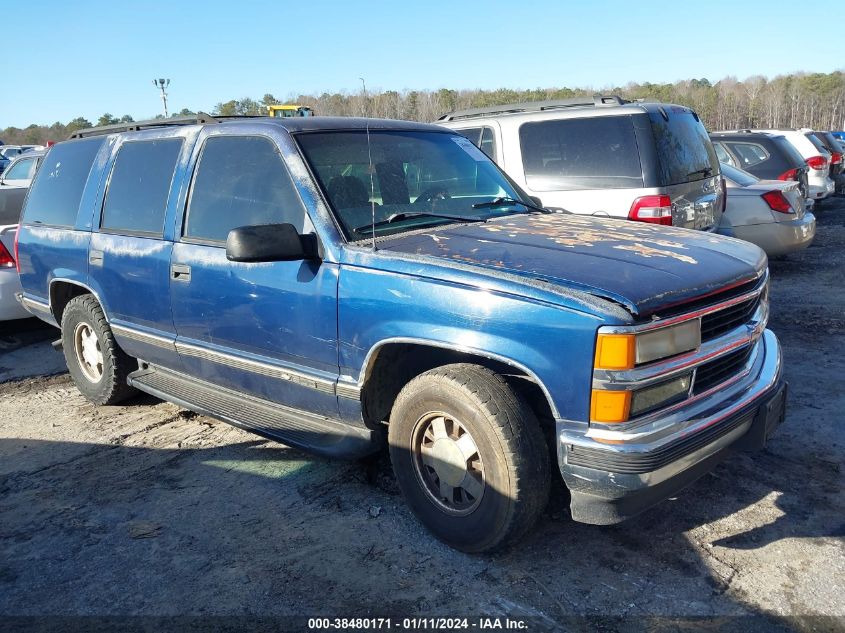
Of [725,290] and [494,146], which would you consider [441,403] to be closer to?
[725,290]

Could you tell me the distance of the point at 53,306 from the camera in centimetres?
545

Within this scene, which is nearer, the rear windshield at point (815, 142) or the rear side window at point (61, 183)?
the rear side window at point (61, 183)

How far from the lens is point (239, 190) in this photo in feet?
12.9

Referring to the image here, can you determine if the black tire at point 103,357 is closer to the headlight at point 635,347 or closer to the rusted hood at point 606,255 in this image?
the rusted hood at point 606,255

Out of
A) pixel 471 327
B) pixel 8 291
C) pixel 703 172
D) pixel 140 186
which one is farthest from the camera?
pixel 8 291

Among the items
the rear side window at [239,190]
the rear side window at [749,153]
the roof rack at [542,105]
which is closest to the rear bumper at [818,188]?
the rear side window at [749,153]

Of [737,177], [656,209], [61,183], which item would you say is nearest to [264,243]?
[61,183]

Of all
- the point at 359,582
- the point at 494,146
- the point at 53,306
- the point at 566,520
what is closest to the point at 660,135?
the point at 494,146

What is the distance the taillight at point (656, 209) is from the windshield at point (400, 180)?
1.94 metres

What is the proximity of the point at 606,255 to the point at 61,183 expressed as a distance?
4325 millimetres

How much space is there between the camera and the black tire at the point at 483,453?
2854 mm

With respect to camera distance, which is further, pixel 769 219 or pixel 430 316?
pixel 769 219

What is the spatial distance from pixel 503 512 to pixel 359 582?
688 millimetres

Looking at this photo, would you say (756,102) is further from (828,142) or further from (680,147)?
(680,147)
